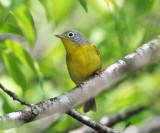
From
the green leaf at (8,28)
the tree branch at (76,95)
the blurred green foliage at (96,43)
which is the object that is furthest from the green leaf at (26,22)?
the tree branch at (76,95)

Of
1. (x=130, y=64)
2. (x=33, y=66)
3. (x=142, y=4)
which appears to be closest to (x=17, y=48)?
(x=33, y=66)

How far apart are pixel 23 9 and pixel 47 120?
356 centimetres

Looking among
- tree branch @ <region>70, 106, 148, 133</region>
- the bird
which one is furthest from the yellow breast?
tree branch @ <region>70, 106, 148, 133</region>

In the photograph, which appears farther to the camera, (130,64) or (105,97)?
(105,97)

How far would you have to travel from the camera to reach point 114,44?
5.36 meters

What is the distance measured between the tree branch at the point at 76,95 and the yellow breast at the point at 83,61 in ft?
5.00

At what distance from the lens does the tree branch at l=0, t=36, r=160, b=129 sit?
267 cm

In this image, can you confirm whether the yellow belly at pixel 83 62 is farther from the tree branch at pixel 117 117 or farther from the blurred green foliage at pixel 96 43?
the tree branch at pixel 117 117

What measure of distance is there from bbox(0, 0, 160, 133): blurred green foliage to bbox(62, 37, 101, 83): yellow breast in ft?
0.69

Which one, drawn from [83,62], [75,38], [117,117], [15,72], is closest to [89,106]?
[117,117]

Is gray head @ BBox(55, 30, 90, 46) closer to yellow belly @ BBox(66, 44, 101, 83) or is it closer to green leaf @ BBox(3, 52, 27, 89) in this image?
yellow belly @ BBox(66, 44, 101, 83)

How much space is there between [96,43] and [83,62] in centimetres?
64

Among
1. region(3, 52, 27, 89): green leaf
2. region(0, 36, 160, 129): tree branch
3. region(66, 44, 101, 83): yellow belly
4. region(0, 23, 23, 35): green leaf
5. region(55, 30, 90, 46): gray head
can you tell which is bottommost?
region(0, 36, 160, 129): tree branch

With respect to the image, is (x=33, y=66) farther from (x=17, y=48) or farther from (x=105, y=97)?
(x=105, y=97)
